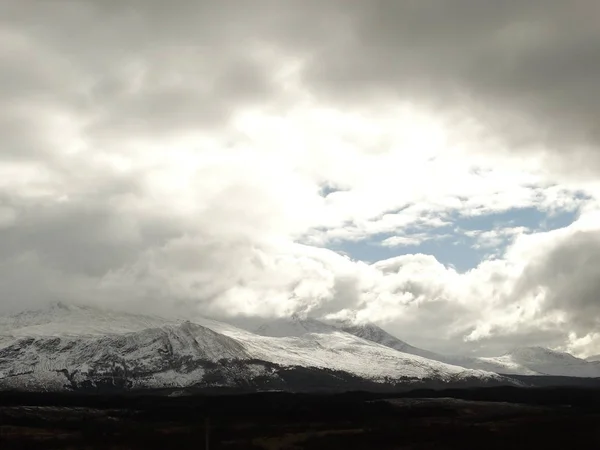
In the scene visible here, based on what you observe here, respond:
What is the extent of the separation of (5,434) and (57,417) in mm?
50220

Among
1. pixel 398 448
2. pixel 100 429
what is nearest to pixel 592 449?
pixel 398 448

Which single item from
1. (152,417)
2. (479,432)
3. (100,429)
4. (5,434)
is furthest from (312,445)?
(152,417)

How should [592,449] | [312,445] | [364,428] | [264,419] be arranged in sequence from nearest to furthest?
[592,449] → [312,445] → [364,428] → [264,419]

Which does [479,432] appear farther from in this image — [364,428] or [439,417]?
[439,417]

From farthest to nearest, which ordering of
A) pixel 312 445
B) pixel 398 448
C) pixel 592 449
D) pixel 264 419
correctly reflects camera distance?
pixel 264 419 < pixel 312 445 < pixel 398 448 < pixel 592 449

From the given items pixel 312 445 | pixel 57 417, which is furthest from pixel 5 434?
pixel 312 445

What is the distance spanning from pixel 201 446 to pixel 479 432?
6433cm

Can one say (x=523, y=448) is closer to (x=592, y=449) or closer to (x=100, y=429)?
(x=592, y=449)

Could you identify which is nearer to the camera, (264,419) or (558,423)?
(558,423)

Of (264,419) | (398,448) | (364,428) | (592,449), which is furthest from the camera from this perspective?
(264,419)

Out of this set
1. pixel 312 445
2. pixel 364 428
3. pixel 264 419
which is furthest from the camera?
pixel 264 419

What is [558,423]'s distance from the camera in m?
150

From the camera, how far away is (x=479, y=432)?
13612 centimetres

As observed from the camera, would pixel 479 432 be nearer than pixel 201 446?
No
